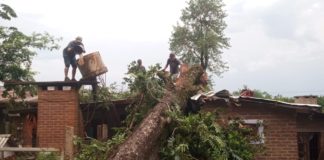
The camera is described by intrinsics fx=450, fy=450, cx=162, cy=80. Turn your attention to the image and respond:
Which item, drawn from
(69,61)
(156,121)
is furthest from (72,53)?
(156,121)

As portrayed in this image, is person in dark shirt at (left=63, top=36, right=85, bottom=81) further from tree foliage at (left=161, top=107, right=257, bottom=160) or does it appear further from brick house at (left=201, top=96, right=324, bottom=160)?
tree foliage at (left=161, top=107, right=257, bottom=160)

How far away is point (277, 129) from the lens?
478 inches

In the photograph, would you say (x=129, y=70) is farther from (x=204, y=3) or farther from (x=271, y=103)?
(x=204, y=3)

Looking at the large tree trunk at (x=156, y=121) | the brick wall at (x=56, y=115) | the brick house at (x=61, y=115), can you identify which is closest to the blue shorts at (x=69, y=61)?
the brick house at (x=61, y=115)

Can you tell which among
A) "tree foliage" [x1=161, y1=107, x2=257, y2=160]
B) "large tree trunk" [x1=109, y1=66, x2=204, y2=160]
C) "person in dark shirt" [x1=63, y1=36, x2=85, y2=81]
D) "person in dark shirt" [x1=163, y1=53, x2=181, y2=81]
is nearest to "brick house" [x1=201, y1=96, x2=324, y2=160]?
"large tree trunk" [x1=109, y1=66, x2=204, y2=160]

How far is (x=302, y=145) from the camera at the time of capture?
45.1ft

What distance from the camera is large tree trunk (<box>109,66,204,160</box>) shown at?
6.29 metres

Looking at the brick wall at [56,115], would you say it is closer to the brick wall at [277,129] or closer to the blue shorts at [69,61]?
the blue shorts at [69,61]

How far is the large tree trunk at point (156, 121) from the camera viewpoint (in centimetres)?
629

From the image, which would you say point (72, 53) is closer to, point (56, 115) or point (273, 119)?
point (56, 115)

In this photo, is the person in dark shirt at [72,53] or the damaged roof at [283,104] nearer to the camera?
the damaged roof at [283,104]

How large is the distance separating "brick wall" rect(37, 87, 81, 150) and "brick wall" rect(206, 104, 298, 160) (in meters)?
4.16

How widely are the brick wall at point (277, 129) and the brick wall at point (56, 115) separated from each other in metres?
4.16

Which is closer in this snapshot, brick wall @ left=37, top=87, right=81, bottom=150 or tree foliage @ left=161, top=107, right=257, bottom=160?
tree foliage @ left=161, top=107, right=257, bottom=160
